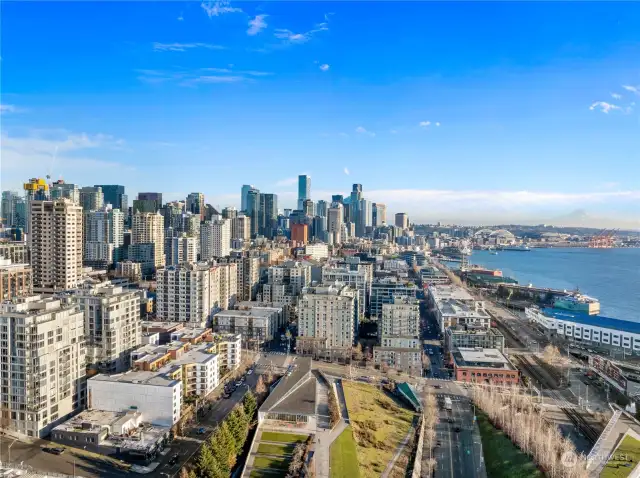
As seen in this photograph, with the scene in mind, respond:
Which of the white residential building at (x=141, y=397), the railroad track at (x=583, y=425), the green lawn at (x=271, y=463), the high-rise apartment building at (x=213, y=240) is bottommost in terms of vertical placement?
the railroad track at (x=583, y=425)

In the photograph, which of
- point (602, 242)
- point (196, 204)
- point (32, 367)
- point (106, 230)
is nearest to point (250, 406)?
point (32, 367)

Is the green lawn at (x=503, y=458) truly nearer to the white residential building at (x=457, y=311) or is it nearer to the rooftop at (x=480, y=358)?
the rooftop at (x=480, y=358)

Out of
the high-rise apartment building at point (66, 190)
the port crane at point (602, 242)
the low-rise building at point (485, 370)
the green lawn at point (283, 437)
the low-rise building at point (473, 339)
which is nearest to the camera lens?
the green lawn at point (283, 437)

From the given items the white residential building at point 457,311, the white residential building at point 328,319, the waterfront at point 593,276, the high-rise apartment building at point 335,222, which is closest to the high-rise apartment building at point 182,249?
the white residential building at point 457,311

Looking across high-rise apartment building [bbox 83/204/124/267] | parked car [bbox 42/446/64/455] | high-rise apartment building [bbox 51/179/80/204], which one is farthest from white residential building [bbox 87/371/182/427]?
high-rise apartment building [bbox 51/179/80/204]

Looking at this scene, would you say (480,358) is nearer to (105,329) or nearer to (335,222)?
(105,329)

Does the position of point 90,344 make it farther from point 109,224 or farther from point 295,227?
point 295,227

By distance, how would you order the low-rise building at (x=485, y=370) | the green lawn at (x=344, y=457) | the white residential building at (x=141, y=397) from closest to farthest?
the green lawn at (x=344, y=457)
the white residential building at (x=141, y=397)
the low-rise building at (x=485, y=370)

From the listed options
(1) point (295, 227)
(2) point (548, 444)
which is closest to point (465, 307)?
(2) point (548, 444)
